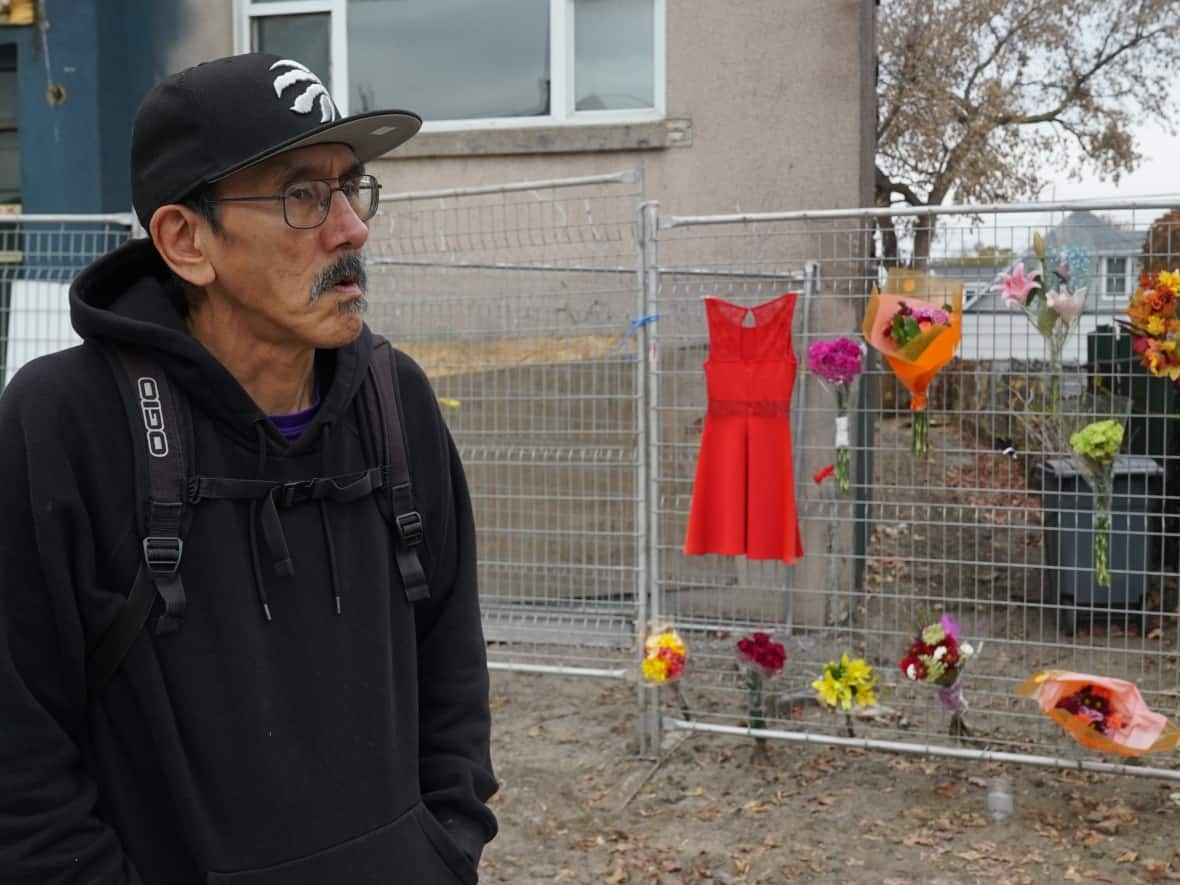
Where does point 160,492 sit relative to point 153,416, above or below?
below

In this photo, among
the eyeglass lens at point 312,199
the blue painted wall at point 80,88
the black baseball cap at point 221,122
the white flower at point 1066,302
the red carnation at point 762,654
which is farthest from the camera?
the blue painted wall at point 80,88

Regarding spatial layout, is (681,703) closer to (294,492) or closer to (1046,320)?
(1046,320)

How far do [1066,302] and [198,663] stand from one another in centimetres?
396

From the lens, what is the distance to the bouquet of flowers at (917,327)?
4820 millimetres

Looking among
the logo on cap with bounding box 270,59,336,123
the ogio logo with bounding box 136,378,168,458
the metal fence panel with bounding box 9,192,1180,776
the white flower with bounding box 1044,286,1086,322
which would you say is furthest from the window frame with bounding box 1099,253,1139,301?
the ogio logo with bounding box 136,378,168,458

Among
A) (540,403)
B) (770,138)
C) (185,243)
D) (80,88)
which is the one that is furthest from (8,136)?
(185,243)

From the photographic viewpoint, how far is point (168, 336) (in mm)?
1685

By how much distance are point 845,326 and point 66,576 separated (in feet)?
19.4

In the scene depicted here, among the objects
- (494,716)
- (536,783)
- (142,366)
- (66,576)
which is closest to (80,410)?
(142,366)

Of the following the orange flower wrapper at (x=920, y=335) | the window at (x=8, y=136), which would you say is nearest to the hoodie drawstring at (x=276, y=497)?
the orange flower wrapper at (x=920, y=335)

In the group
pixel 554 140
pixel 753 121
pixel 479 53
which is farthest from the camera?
pixel 479 53

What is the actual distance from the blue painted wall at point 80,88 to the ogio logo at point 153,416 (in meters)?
7.13

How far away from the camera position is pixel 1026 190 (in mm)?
18391

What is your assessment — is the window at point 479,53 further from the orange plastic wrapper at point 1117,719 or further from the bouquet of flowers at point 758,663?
the orange plastic wrapper at point 1117,719
